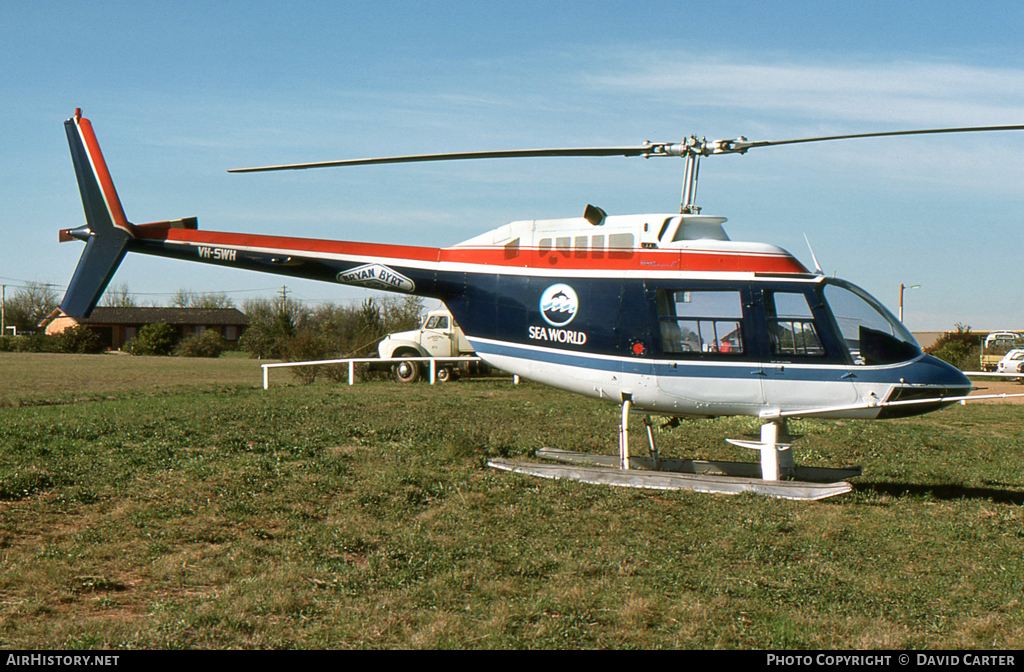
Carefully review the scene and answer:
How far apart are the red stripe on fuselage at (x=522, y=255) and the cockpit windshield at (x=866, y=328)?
0.56 meters

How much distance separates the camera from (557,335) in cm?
1084

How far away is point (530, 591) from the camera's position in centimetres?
633

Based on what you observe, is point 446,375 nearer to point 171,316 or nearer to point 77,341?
point 77,341

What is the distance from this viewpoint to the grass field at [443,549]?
561cm

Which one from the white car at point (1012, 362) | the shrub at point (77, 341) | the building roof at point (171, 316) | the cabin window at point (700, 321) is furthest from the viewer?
the building roof at point (171, 316)

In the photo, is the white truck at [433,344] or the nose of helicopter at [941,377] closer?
the nose of helicopter at [941,377]

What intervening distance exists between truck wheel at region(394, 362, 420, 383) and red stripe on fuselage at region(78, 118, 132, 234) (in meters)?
13.5

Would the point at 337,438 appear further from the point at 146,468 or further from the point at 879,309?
the point at 879,309

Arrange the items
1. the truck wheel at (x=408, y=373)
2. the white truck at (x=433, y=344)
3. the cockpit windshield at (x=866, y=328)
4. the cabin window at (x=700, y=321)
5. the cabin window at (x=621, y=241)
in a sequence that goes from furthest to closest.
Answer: the white truck at (x=433, y=344)
the truck wheel at (x=408, y=373)
the cabin window at (x=621, y=241)
the cabin window at (x=700, y=321)
the cockpit windshield at (x=866, y=328)

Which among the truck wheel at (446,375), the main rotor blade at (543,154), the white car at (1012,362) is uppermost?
the main rotor blade at (543,154)

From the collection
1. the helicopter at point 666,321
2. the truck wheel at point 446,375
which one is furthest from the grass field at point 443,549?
the truck wheel at point 446,375

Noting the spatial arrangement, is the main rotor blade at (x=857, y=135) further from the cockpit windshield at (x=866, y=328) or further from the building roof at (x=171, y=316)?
the building roof at (x=171, y=316)

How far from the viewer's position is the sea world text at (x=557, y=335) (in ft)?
35.0

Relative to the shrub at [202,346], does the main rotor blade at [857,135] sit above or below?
above
